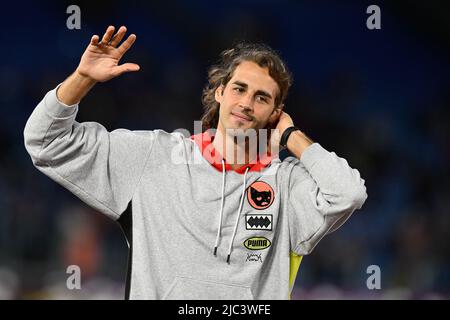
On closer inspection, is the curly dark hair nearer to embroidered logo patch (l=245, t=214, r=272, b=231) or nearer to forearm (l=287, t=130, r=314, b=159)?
forearm (l=287, t=130, r=314, b=159)

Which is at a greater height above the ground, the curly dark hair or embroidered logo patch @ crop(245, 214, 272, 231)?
the curly dark hair

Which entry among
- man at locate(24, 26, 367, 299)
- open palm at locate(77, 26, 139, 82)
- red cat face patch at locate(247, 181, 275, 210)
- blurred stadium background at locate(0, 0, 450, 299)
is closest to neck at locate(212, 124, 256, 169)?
man at locate(24, 26, 367, 299)

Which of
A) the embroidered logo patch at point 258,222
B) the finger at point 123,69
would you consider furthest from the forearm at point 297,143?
the finger at point 123,69

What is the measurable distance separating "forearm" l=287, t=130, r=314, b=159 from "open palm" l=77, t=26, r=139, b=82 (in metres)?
0.68

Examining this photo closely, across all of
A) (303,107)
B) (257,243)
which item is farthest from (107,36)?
(303,107)

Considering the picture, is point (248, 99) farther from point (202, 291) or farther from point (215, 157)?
point (202, 291)

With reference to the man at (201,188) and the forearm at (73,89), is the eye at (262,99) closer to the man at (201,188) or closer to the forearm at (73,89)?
the man at (201,188)

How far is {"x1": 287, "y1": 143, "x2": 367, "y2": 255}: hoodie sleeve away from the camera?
2553 millimetres

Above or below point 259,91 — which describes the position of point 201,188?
below

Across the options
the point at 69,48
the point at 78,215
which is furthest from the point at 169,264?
the point at 69,48

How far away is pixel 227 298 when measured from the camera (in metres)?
2.46

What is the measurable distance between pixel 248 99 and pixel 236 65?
0.23 meters

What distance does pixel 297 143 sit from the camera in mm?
2730
